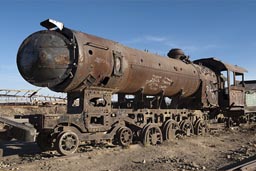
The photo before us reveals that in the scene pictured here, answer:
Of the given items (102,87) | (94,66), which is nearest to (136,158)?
(102,87)

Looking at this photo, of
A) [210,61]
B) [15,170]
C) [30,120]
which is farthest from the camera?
[210,61]

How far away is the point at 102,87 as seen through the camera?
901cm

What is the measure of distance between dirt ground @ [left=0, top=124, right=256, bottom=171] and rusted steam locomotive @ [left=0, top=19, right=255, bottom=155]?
44cm

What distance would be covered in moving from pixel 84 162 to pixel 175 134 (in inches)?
222

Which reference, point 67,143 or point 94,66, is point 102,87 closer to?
point 94,66

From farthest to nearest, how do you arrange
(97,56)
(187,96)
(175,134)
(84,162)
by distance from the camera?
(187,96) → (175,134) → (97,56) → (84,162)

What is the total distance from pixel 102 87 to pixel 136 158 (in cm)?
245

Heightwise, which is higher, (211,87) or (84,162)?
(211,87)

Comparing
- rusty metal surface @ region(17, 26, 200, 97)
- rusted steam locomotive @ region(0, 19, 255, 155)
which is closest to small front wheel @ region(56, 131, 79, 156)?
rusted steam locomotive @ region(0, 19, 255, 155)

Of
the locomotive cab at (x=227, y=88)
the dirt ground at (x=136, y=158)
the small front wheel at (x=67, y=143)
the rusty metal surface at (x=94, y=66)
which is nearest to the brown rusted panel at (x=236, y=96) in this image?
the locomotive cab at (x=227, y=88)

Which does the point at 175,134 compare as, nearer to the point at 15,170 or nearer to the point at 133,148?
the point at 133,148

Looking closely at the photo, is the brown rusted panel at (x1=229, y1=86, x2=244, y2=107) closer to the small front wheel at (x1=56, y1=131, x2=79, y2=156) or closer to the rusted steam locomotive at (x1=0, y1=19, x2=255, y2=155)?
the rusted steam locomotive at (x1=0, y1=19, x2=255, y2=155)

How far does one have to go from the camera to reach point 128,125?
10.1m

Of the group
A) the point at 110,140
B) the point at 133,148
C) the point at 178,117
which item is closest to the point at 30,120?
the point at 110,140
